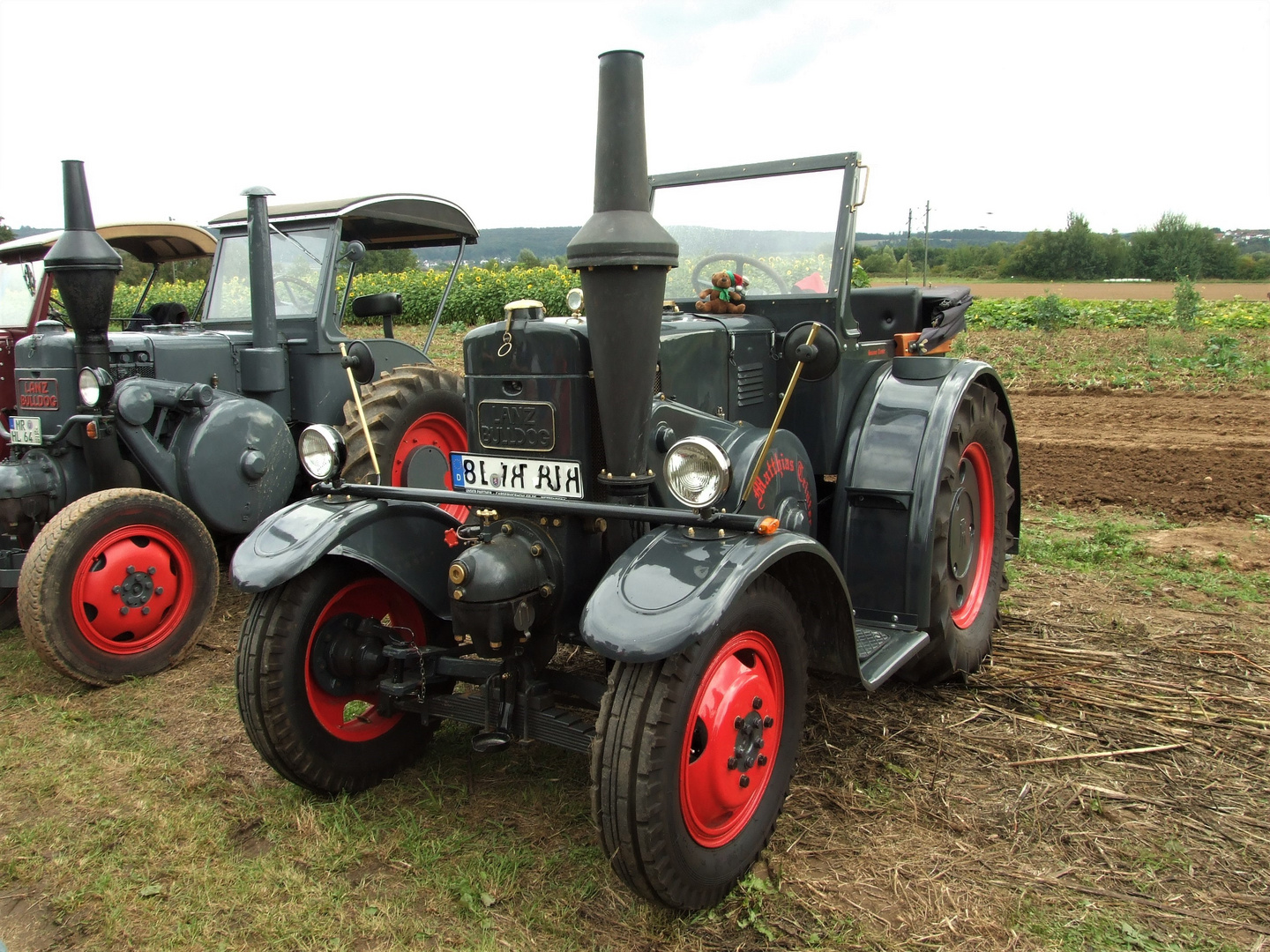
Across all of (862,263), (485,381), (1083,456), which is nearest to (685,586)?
(485,381)

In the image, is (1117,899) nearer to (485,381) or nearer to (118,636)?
(485,381)

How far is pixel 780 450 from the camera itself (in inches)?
133

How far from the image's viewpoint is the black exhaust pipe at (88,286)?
16.2ft

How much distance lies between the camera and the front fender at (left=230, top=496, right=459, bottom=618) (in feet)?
9.76

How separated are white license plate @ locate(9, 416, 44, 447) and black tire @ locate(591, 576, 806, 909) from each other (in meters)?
4.38

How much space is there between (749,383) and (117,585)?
3.24 m

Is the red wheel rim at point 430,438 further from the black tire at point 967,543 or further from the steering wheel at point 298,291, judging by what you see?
the black tire at point 967,543

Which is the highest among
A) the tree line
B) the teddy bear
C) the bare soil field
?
the tree line

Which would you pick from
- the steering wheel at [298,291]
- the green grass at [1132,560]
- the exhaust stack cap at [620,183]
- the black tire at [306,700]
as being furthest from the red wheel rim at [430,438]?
the green grass at [1132,560]

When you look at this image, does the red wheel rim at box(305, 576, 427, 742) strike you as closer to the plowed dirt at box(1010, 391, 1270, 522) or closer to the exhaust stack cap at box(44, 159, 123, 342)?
the exhaust stack cap at box(44, 159, 123, 342)

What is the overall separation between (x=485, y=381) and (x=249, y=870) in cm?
171

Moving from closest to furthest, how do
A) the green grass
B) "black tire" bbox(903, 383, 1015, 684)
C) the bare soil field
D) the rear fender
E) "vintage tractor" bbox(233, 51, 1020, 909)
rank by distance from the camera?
"vintage tractor" bbox(233, 51, 1020, 909), the rear fender, "black tire" bbox(903, 383, 1015, 684), the green grass, the bare soil field

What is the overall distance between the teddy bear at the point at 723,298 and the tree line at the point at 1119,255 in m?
47.6

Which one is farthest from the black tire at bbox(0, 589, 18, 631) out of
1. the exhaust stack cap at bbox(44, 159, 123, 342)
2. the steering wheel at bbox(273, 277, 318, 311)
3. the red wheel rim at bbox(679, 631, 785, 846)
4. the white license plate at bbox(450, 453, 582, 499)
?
the red wheel rim at bbox(679, 631, 785, 846)
